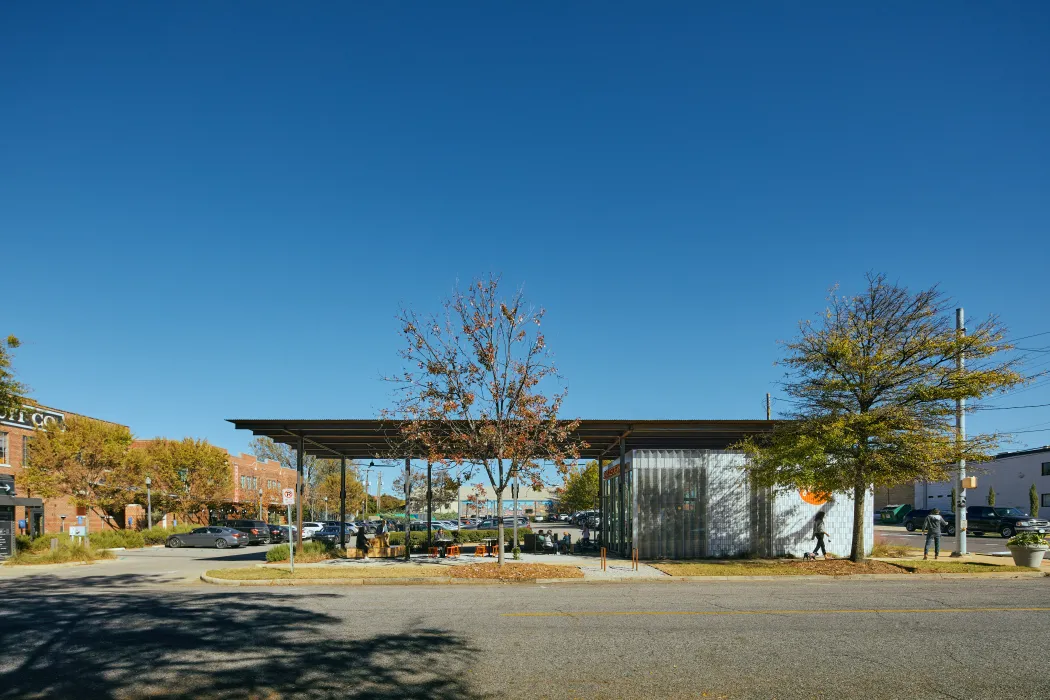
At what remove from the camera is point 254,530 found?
44.3 metres

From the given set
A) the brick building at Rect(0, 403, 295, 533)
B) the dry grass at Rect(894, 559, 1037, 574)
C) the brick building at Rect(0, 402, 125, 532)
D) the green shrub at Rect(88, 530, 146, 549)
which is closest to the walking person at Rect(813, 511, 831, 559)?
the dry grass at Rect(894, 559, 1037, 574)

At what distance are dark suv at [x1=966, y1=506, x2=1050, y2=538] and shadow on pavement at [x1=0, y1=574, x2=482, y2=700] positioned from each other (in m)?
40.2

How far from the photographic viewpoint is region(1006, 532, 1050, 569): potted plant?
22000mm

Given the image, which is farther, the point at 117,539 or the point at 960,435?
the point at 117,539

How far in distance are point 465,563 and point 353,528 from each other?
34542 millimetres

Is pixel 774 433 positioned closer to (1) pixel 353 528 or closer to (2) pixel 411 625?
(2) pixel 411 625

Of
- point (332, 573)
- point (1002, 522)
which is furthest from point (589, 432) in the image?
point (1002, 522)

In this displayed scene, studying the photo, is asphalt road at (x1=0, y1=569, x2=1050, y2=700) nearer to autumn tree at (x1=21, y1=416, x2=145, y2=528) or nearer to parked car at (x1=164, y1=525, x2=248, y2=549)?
parked car at (x1=164, y1=525, x2=248, y2=549)

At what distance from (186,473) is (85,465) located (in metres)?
7.01

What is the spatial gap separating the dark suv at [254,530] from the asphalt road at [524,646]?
94.0ft

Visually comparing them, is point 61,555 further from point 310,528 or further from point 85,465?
point 310,528

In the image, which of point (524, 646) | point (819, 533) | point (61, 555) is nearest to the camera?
point (524, 646)

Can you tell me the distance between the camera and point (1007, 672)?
28.6ft

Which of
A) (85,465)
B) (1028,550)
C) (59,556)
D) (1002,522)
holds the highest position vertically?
(85,465)
